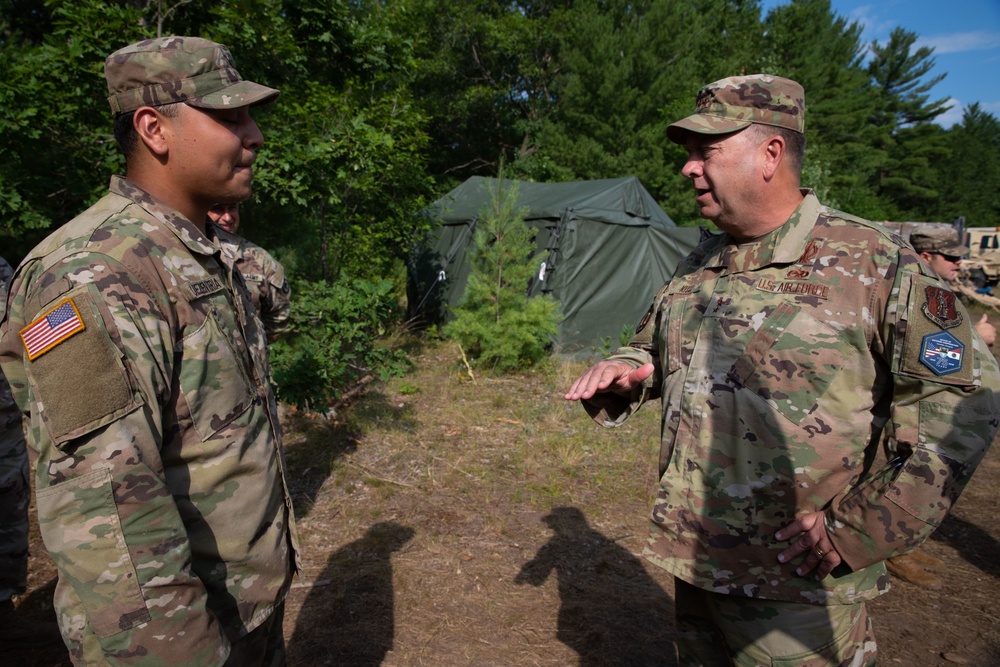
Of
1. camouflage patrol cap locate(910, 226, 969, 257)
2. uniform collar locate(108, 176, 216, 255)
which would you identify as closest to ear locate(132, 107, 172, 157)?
uniform collar locate(108, 176, 216, 255)

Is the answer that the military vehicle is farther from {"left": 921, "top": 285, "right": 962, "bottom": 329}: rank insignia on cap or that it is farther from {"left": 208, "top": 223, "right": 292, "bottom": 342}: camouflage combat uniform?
→ {"left": 208, "top": 223, "right": 292, "bottom": 342}: camouflage combat uniform

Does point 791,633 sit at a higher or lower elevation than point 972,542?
higher

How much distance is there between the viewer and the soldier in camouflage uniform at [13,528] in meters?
2.95

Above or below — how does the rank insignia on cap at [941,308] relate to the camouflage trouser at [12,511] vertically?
above

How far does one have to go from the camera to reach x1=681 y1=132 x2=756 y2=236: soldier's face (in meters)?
1.83

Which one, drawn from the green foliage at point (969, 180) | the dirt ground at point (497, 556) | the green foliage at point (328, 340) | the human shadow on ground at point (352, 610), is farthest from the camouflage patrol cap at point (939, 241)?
the green foliage at point (969, 180)

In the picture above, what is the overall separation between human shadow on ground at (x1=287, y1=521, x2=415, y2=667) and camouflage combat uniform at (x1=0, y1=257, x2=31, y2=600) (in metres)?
1.42

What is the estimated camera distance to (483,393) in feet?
23.0

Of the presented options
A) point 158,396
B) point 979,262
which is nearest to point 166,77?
point 158,396

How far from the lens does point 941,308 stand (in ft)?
4.98

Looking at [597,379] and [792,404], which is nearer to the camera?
[792,404]

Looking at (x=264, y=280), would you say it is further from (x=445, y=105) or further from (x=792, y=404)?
(x=445, y=105)

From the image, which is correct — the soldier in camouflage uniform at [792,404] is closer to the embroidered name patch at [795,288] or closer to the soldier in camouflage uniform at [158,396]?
the embroidered name patch at [795,288]

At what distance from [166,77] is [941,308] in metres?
2.04
